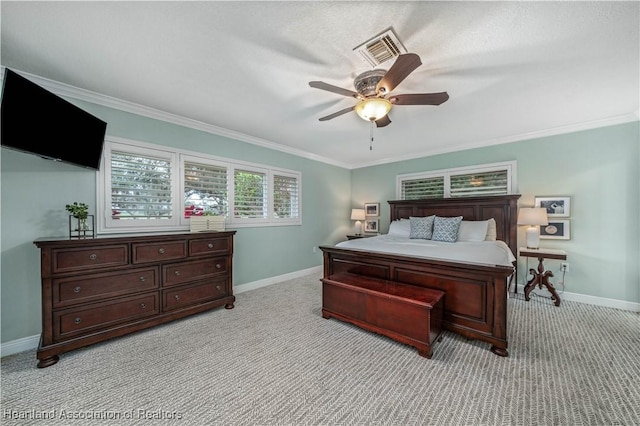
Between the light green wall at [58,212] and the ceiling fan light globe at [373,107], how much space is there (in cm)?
240

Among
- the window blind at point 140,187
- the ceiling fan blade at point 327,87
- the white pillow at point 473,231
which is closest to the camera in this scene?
the ceiling fan blade at point 327,87

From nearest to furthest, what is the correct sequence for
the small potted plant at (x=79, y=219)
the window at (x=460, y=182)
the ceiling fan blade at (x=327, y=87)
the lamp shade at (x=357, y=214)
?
the ceiling fan blade at (x=327, y=87)
the small potted plant at (x=79, y=219)
the window at (x=460, y=182)
the lamp shade at (x=357, y=214)

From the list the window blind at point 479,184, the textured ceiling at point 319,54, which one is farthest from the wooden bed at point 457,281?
the window blind at point 479,184

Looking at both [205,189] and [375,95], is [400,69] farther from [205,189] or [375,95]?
[205,189]

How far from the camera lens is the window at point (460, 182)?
159 inches

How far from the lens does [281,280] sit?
441cm

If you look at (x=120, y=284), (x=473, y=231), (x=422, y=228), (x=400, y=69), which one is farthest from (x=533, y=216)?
(x=120, y=284)

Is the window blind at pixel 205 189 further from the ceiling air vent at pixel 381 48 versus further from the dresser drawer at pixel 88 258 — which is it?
the ceiling air vent at pixel 381 48

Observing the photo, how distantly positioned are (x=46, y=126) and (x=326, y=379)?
10.3ft

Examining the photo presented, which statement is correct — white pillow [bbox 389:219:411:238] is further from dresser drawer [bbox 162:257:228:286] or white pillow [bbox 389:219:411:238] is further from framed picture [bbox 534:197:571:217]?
dresser drawer [bbox 162:257:228:286]

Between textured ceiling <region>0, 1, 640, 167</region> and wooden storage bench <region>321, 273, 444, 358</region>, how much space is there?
6.85 ft

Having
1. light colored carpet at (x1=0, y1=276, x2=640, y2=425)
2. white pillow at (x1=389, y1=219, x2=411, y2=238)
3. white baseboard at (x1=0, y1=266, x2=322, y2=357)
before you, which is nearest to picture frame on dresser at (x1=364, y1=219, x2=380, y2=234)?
white pillow at (x1=389, y1=219, x2=411, y2=238)

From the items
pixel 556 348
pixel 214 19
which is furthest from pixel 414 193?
pixel 214 19

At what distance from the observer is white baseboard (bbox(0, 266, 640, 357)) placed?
7.13 feet
